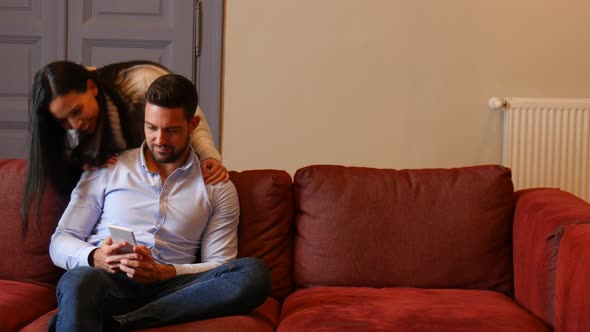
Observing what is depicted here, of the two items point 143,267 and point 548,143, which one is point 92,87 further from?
point 548,143

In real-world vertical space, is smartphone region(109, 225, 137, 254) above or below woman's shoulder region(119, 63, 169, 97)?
below

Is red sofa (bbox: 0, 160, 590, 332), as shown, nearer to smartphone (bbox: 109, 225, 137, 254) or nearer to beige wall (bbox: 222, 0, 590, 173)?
smartphone (bbox: 109, 225, 137, 254)

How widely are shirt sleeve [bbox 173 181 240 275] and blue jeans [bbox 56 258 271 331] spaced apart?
129 millimetres

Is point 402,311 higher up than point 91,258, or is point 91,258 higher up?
point 91,258

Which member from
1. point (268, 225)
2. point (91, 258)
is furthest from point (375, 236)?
point (91, 258)

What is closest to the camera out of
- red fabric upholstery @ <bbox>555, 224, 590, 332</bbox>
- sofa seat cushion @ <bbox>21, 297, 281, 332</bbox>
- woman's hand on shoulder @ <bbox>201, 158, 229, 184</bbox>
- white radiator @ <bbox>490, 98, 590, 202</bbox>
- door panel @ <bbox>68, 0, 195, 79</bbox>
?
red fabric upholstery @ <bbox>555, 224, 590, 332</bbox>

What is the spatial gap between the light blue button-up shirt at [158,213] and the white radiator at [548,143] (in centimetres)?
188

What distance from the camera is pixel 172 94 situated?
2275 mm

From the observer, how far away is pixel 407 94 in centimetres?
387

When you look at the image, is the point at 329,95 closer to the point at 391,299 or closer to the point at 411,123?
the point at 411,123

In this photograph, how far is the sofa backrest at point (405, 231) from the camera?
8.05 feet

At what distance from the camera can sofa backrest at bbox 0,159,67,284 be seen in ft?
7.93

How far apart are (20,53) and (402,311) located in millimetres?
2635

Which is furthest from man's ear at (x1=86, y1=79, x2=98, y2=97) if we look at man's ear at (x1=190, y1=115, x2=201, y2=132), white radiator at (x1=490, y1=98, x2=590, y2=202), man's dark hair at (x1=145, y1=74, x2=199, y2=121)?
white radiator at (x1=490, y1=98, x2=590, y2=202)
